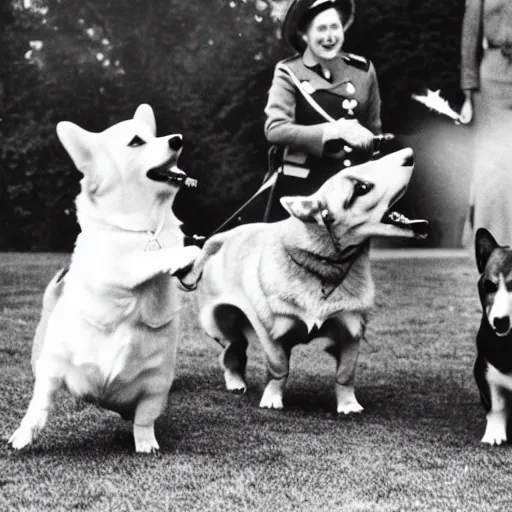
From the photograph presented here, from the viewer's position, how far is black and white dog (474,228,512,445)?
336 cm

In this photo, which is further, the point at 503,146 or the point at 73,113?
the point at 73,113

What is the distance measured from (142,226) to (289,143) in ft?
4.23

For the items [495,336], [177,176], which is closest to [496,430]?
[495,336]

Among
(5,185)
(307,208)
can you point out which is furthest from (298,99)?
(5,185)

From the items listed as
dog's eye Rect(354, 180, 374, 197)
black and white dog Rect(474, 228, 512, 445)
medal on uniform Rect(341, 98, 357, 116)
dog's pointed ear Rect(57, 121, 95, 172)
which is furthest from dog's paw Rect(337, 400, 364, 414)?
dog's pointed ear Rect(57, 121, 95, 172)

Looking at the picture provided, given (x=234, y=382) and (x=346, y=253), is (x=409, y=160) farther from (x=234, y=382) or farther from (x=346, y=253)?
(x=234, y=382)

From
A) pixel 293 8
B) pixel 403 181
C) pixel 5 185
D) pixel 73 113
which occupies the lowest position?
pixel 5 185

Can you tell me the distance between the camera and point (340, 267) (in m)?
3.91

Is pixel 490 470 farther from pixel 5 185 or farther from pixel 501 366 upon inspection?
pixel 5 185

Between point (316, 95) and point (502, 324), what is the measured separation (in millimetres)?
1481

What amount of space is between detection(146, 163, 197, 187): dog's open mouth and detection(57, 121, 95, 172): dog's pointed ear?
7.9 inches

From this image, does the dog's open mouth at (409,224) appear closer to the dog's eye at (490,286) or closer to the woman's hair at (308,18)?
the dog's eye at (490,286)

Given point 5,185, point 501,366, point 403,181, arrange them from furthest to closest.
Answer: point 5,185, point 403,181, point 501,366

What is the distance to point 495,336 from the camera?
3441 millimetres
